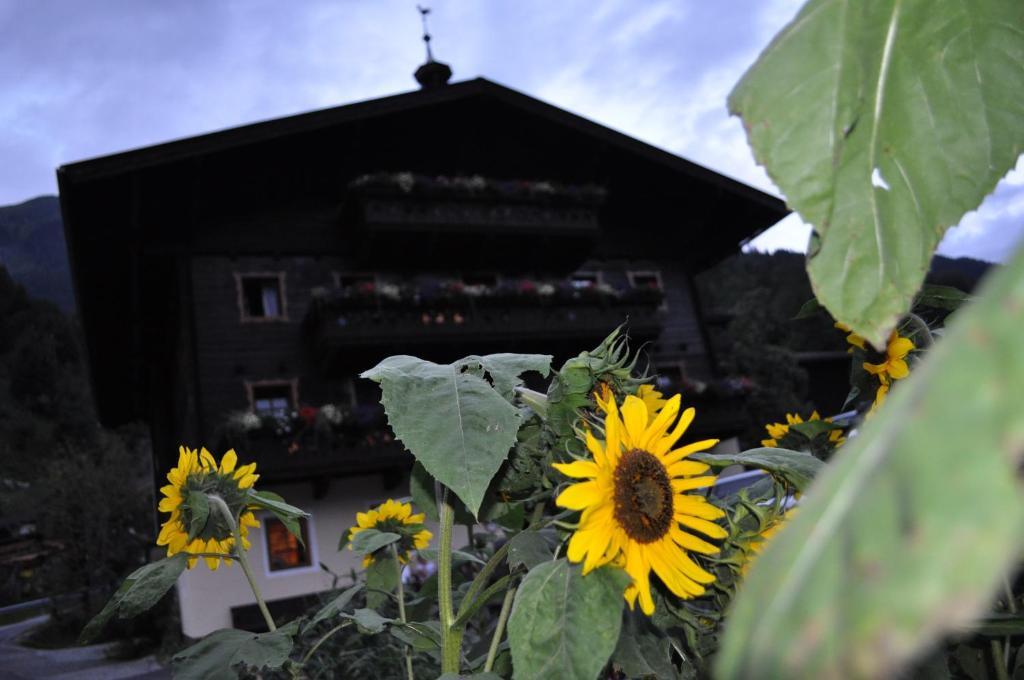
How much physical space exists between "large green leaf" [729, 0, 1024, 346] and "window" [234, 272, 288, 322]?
46.4ft

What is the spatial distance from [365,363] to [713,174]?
756cm

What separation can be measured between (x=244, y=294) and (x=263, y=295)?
1.01ft

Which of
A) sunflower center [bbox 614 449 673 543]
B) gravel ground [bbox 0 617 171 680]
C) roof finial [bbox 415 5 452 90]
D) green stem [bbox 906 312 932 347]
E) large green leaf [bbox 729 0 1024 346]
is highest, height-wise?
roof finial [bbox 415 5 452 90]

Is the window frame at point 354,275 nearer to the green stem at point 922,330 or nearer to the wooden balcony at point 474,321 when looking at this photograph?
the wooden balcony at point 474,321

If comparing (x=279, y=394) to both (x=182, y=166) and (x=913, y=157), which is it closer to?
(x=182, y=166)

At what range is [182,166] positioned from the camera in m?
13.2

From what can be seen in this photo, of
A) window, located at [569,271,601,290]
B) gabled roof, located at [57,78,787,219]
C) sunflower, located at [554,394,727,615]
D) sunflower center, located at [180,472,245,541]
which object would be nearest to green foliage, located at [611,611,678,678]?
sunflower, located at [554,394,727,615]

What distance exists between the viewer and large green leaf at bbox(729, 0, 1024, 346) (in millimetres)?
406

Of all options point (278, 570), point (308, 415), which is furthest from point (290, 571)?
point (308, 415)

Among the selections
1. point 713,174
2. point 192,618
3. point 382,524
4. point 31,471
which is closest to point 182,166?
point 192,618

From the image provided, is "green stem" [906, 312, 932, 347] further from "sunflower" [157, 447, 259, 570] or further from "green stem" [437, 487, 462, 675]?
"sunflower" [157, 447, 259, 570]

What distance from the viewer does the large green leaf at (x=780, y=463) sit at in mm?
819

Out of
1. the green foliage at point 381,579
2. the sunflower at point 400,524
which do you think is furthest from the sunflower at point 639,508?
the sunflower at point 400,524

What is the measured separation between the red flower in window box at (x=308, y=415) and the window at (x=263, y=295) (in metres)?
2.01
